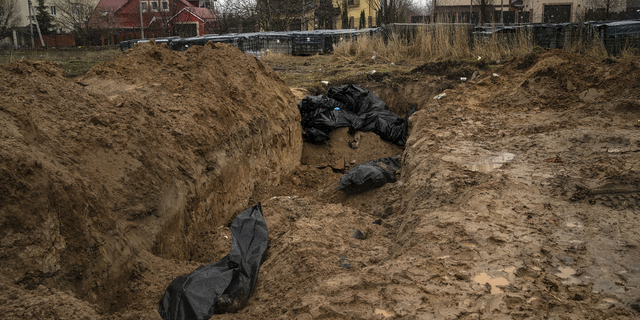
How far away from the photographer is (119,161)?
128 inches

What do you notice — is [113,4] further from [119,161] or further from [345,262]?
[345,262]

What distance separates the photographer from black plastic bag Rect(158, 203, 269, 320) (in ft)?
8.39

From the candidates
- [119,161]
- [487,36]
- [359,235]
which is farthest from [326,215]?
[487,36]

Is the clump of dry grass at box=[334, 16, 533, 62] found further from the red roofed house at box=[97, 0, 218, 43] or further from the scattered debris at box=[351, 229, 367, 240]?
the red roofed house at box=[97, 0, 218, 43]

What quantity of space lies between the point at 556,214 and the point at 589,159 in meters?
1.36

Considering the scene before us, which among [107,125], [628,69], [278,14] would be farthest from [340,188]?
[278,14]

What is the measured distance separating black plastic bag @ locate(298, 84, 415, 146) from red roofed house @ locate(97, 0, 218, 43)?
831 inches

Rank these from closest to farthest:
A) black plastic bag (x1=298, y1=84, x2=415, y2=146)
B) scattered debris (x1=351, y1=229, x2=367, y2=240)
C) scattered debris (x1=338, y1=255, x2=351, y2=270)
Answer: scattered debris (x1=338, y1=255, x2=351, y2=270) < scattered debris (x1=351, y1=229, x2=367, y2=240) < black plastic bag (x1=298, y1=84, x2=415, y2=146)

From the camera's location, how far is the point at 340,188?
17.8ft

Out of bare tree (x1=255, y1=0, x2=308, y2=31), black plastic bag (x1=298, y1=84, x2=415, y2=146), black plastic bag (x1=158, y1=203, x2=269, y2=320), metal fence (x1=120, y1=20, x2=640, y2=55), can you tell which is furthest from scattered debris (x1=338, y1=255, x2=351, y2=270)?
bare tree (x1=255, y1=0, x2=308, y2=31)

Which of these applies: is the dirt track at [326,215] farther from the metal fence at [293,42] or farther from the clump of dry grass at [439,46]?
the metal fence at [293,42]

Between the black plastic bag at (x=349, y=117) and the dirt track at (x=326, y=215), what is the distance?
7.78 feet

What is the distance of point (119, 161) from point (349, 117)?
19.0 ft

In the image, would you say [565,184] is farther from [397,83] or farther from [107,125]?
[397,83]
